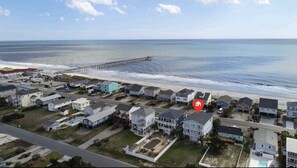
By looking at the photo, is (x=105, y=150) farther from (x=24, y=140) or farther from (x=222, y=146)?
(x=222, y=146)

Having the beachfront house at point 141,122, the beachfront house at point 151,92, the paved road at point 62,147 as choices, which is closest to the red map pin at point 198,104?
the beachfront house at point 151,92

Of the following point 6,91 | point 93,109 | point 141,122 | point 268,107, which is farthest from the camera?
point 6,91

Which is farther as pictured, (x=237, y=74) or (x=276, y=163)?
(x=237, y=74)

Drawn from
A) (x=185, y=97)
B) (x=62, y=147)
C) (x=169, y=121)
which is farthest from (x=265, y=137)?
(x=62, y=147)

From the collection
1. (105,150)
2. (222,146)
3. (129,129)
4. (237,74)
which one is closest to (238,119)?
(222,146)

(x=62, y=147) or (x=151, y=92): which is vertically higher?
(x=151, y=92)

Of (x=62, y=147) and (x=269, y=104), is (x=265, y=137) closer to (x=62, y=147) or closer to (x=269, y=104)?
(x=269, y=104)

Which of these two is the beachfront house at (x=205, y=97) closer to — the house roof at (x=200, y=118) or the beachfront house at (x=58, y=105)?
the house roof at (x=200, y=118)
